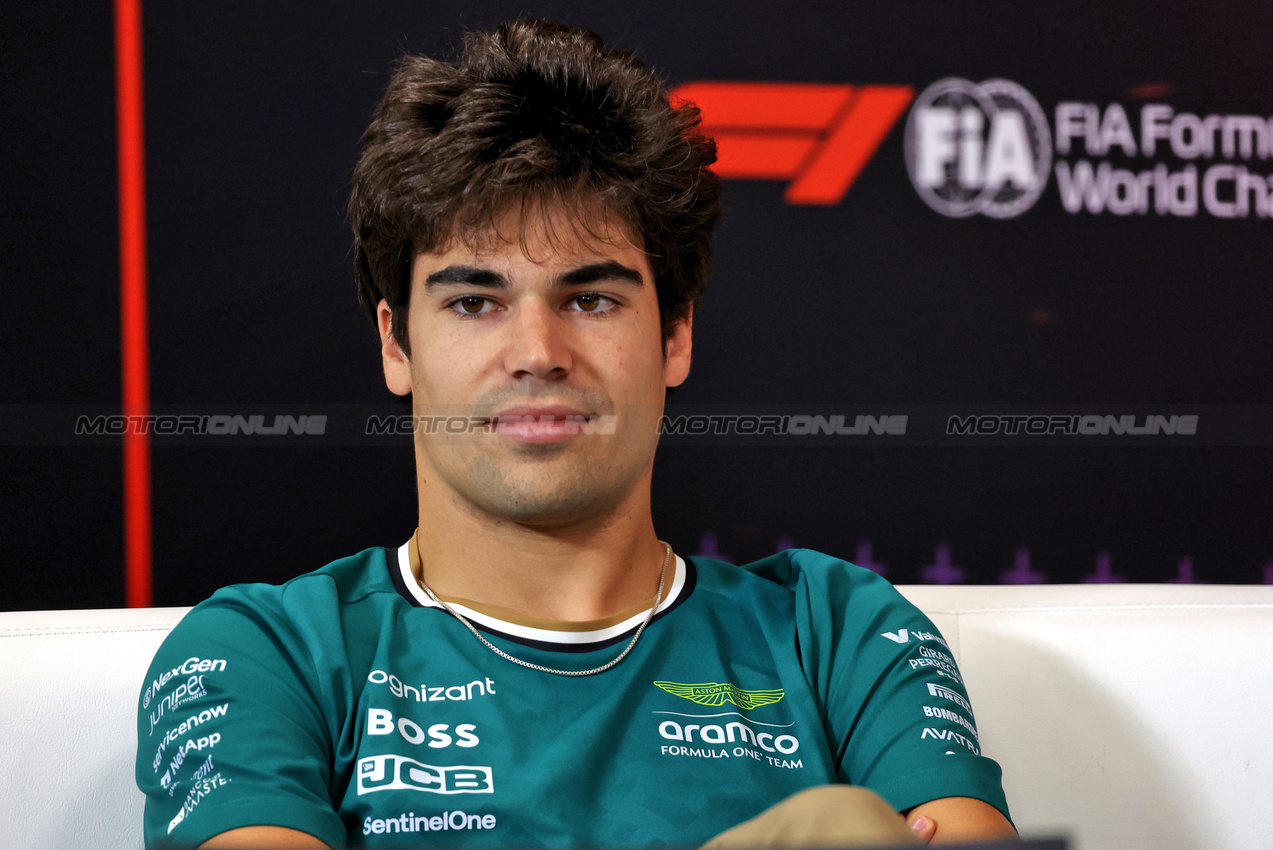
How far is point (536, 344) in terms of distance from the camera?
40.1 inches

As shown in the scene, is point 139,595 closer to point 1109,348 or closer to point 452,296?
point 452,296

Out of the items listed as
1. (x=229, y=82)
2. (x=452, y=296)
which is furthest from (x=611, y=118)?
(x=229, y=82)

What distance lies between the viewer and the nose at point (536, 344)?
40.0 inches

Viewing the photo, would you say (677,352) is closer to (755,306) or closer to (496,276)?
(496,276)

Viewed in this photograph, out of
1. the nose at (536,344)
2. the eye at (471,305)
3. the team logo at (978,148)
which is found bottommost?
the nose at (536,344)

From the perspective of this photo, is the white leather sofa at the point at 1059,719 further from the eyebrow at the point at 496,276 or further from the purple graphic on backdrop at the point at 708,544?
the purple graphic on backdrop at the point at 708,544

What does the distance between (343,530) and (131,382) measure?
0.45m

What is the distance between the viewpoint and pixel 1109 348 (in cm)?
208

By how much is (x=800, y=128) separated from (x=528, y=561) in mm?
1225

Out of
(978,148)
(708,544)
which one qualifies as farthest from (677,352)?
(978,148)

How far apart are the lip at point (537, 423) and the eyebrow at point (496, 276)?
0.13 metres

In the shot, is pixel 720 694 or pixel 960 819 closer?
pixel 960 819

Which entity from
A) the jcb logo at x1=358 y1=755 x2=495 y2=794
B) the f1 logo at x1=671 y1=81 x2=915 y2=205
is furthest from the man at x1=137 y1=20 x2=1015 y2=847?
the f1 logo at x1=671 y1=81 x2=915 y2=205

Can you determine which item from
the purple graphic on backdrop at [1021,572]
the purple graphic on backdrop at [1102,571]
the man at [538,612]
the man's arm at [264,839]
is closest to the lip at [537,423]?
the man at [538,612]
